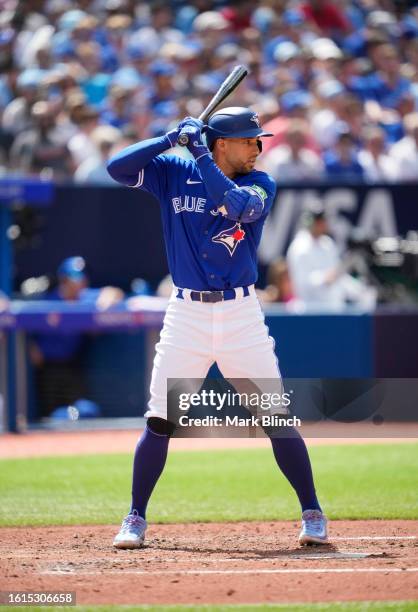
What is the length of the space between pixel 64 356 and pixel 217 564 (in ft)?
19.0

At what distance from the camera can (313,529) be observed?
536 centimetres

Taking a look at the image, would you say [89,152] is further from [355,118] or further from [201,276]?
[201,276]

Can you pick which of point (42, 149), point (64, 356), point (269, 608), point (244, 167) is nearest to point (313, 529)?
point (269, 608)

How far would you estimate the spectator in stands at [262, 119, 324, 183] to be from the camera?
11.7 m

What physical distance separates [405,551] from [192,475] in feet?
9.38

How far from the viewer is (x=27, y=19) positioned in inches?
555

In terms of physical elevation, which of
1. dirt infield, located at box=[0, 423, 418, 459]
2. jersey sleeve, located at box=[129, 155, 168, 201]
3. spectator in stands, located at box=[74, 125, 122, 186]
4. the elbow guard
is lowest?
dirt infield, located at box=[0, 423, 418, 459]

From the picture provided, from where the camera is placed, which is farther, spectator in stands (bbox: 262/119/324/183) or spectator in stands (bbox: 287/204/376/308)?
spectator in stands (bbox: 262/119/324/183)

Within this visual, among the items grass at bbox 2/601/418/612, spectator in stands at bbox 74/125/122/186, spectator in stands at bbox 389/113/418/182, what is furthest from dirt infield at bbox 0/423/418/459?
grass at bbox 2/601/418/612

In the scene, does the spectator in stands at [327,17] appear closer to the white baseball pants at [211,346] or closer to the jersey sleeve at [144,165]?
the jersey sleeve at [144,165]

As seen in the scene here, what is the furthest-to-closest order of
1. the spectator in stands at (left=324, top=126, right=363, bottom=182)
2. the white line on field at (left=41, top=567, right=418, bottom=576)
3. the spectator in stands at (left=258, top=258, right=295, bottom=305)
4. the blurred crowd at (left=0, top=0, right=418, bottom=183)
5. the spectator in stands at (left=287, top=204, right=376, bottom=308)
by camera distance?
the spectator in stands at (left=324, top=126, right=363, bottom=182) < the blurred crowd at (left=0, top=0, right=418, bottom=183) < the spectator in stands at (left=258, top=258, right=295, bottom=305) < the spectator in stands at (left=287, top=204, right=376, bottom=308) < the white line on field at (left=41, top=567, right=418, bottom=576)

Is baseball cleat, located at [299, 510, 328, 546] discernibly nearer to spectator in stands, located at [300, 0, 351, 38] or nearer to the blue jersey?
the blue jersey

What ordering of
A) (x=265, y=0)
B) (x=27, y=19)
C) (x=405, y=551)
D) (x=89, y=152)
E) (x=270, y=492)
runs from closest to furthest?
(x=405, y=551) < (x=270, y=492) < (x=89, y=152) < (x=27, y=19) < (x=265, y=0)

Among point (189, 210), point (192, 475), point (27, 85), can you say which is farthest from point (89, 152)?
point (189, 210)
